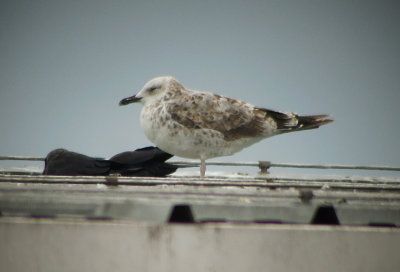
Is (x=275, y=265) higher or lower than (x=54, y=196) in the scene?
lower

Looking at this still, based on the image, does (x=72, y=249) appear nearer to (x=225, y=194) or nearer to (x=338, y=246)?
(x=225, y=194)

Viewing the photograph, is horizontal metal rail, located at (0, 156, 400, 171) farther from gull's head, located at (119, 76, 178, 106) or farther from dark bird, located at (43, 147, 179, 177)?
gull's head, located at (119, 76, 178, 106)

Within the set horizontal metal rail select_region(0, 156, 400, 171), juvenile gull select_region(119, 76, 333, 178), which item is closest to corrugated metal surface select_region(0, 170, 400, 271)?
juvenile gull select_region(119, 76, 333, 178)

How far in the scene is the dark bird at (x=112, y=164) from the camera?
173 inches

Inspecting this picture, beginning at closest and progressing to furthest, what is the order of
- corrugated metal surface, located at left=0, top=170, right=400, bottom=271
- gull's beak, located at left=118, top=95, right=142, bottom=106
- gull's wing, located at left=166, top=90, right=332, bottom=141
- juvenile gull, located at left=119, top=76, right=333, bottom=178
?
corrugated metal surface, located at left=0, top=170, right=400, bottom=271 → juvenile gull, located at left=119, top=76, right=333, bottom=178 → gull's wing, located at left=166, top=90, right=332, bottom=141 → gull's beak, located at left=118, top=95, right=142, bottom=106

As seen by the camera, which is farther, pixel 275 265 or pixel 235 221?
pixel 235 221

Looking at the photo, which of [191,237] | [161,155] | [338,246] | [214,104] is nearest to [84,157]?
[161,155]

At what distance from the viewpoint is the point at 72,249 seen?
1.63 m

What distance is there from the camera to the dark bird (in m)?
4.39

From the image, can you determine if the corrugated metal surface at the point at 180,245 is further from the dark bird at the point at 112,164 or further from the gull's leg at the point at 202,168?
the gull's leg at the point at 202,168

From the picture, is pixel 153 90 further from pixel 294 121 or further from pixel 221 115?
pixel 294 121

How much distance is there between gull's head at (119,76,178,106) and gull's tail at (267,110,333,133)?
1978 mm

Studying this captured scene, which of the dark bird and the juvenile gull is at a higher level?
the juvenile gull

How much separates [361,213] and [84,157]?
3.56 meters
